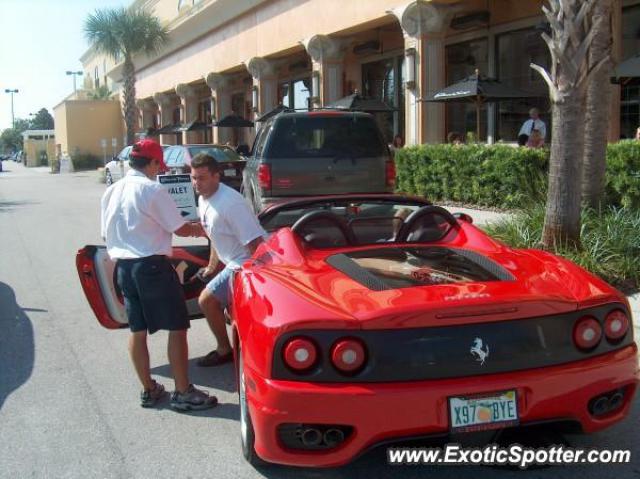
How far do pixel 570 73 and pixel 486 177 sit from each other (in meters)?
6.34

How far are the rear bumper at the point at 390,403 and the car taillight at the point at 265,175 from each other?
24.8ft

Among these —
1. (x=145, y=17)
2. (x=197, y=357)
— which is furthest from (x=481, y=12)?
(x=145, y=17)

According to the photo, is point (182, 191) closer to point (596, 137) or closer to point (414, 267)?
point (596, 137)

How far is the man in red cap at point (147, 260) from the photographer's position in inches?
174

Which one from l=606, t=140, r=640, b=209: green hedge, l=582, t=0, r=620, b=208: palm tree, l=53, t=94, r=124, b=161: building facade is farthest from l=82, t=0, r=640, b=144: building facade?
l=53, t=94, r=124, b=161: building facade

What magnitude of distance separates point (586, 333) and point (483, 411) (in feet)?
2.17

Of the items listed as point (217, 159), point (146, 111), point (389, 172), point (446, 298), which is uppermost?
point (146, 111)

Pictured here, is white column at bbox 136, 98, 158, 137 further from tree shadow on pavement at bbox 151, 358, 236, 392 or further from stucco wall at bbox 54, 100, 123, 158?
tree shadow on pavement at bbox 151, 358, 236, 392

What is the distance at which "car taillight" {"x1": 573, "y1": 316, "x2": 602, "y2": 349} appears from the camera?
3338mm

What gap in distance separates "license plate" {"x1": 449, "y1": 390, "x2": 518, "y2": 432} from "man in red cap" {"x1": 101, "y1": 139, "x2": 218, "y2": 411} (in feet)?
6.60

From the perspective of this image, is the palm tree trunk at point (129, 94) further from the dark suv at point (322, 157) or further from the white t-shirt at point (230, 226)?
the white t-shirt at point (230, 226)

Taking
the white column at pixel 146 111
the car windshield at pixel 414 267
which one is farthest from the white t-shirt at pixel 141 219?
the white column at pixel 146 111

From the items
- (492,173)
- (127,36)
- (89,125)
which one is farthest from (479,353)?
(89,125)

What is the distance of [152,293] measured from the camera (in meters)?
4.43
